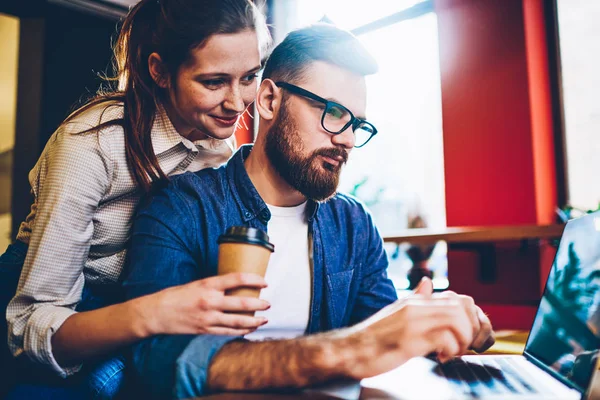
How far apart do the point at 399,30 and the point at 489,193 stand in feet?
5.45

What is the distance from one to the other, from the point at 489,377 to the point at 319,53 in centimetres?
91

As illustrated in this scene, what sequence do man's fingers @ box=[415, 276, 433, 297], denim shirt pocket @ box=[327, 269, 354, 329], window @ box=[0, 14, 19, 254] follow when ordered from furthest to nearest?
1. window @ box=[0, 14, 19, 254]
2. denim shirt pocket @ box=[327, 269, 354, 329]
3. man's fingers @ box=[415, 276, 433, 297]

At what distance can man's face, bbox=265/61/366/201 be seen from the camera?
1.31 meters

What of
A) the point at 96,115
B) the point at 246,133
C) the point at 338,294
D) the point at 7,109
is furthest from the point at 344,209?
the point at 7,109

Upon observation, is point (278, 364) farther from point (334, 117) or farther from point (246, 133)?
point (246, 133)

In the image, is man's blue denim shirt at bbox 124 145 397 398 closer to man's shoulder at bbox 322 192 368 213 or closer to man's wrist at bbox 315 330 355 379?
man's shoulder at bbox 322 192 368 213

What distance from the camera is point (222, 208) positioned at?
123cm

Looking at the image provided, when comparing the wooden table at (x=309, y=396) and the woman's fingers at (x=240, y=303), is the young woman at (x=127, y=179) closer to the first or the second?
the woman's fingers at (x=240, y=303)

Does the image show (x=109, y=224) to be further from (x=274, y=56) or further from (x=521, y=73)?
(x=521, y=73)

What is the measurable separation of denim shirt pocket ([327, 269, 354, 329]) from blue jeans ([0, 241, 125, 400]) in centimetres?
53

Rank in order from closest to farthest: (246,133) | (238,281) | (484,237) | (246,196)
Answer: (238,281) < (246,196) < (484,237) < (246,133)

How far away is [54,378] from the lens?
1056mm

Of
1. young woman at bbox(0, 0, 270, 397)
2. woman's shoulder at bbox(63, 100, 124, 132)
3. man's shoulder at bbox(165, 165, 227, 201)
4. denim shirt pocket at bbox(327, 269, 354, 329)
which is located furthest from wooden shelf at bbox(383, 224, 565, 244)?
woman's shoulder at bbox(63, 100, 124, 132)

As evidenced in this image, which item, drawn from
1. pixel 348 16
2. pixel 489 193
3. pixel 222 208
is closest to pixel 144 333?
pixel 222 208
